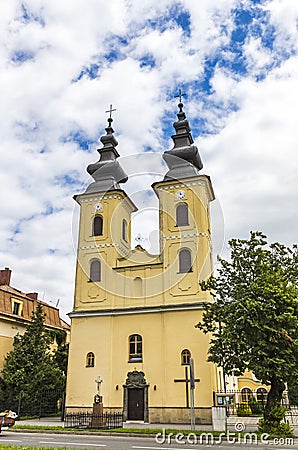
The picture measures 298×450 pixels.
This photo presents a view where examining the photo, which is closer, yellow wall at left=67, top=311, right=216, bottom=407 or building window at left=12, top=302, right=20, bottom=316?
yellow wall at left=67, top=311, right=216, bottom=407

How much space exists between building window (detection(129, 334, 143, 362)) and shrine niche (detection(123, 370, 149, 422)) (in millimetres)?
823

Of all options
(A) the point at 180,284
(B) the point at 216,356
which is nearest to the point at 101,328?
(A) the point at 180,284

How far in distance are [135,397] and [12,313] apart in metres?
13.8

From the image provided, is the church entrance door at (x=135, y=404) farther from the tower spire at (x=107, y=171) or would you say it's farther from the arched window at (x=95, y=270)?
the tower spire at (x=107, y=171)

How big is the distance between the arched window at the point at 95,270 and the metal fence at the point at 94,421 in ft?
31.1

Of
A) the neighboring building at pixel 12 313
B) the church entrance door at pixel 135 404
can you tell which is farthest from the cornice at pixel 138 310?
the neighboring building at pixel 12 313

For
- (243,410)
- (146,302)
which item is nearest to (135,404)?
(146,302)

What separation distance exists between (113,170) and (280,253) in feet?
56.8

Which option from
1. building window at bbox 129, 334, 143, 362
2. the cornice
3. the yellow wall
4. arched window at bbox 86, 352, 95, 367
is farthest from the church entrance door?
the cornice

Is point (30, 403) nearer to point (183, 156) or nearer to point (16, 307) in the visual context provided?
point (16, 307)

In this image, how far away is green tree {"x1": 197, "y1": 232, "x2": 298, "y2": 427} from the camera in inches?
679

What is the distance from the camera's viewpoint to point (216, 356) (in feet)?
65.7

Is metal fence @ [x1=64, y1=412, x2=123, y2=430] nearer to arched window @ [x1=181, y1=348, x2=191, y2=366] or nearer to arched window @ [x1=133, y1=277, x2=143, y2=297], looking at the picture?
arched window @ [x1=181, y1=348, x2=191, y2=366]

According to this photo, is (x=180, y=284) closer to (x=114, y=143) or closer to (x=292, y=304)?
(x=292, y=304)
